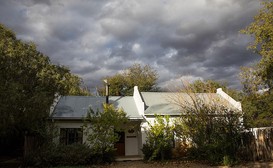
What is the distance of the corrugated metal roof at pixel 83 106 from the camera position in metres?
20.1

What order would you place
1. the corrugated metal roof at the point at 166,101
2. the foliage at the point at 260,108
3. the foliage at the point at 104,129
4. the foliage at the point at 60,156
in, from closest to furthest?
the foliage at the point at 60,156 → the foliage at the point at 104,129 → the foliage at the point at 260,108 → the corrugated metal roof at the point at 166,101

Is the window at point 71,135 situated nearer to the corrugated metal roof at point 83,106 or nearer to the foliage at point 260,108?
the corrugated metal roof at point 83,106

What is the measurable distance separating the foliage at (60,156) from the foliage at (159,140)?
384cm

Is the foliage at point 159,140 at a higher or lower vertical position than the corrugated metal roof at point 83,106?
lower

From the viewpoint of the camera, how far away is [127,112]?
21.7 meters

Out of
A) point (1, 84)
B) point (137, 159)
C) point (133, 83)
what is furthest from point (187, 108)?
point (133, 83)

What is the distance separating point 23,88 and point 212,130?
11750mm

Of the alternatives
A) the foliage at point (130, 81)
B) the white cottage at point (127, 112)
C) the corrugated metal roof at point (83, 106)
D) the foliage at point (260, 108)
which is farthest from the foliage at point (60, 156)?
the foliage at point (130, 81)

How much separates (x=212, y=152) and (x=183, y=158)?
3.22 m

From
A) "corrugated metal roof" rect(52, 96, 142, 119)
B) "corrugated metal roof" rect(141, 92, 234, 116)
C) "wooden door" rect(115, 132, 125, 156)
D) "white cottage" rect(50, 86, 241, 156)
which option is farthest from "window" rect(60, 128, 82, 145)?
"corrugated metal roof" rect(141, 92, 234, 116)

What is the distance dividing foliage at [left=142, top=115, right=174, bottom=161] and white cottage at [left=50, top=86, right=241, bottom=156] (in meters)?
1.19

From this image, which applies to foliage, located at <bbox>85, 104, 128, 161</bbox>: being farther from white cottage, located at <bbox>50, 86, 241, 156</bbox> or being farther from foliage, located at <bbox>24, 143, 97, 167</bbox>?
white cottage, located at <bbox>50, 86, 241, 156</bbox>

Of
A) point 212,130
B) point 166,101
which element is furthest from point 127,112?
point 212,130

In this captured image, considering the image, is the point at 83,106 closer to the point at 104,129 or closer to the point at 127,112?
the point at 127,112
